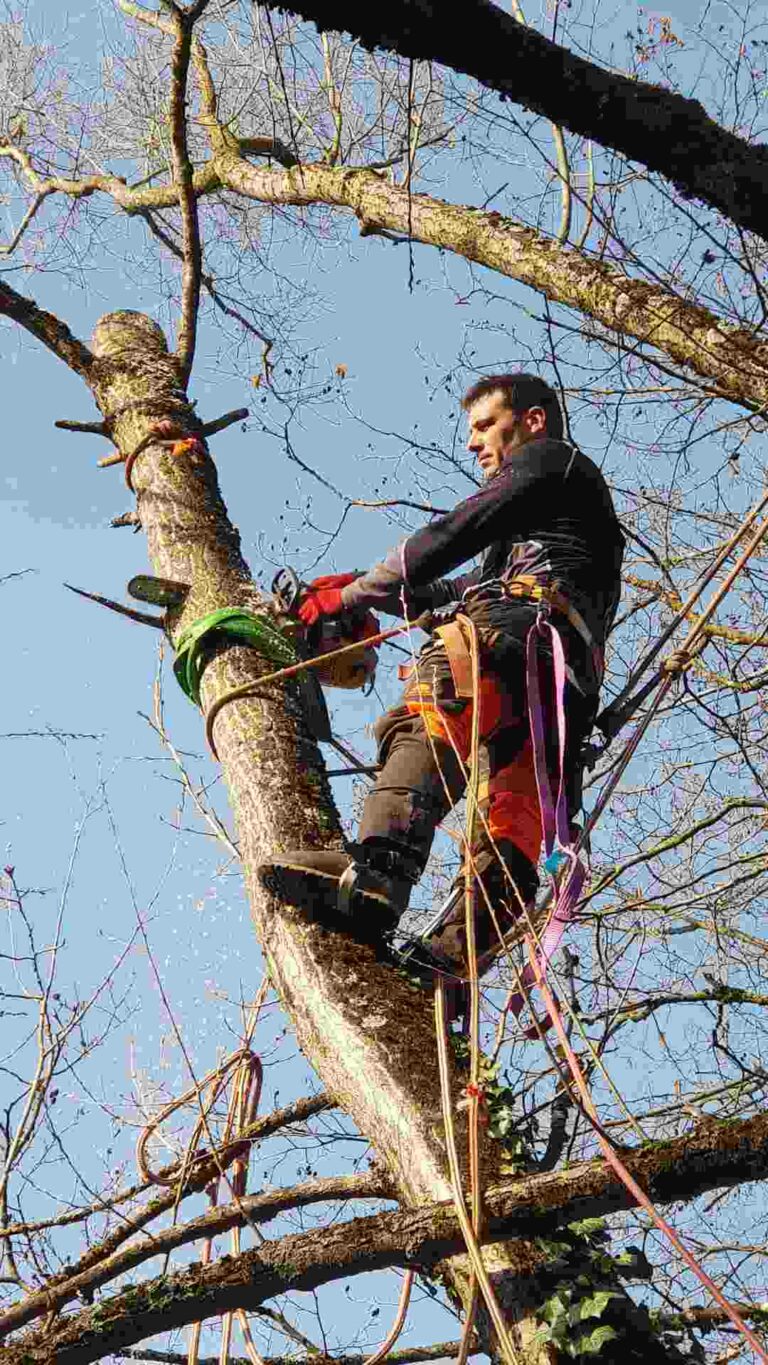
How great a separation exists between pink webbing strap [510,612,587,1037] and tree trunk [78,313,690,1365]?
0.29 m

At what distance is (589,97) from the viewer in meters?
2.03

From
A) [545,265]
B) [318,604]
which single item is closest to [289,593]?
[318,604]

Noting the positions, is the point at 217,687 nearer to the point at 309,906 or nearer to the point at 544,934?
the point at 309,906

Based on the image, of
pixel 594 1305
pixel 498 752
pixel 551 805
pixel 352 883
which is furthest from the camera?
pixel 498 752

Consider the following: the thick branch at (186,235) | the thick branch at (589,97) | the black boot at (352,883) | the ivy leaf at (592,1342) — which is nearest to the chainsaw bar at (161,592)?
the black boot at (352,883)

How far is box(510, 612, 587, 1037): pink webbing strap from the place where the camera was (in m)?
2.75

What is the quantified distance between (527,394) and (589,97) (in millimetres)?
1775

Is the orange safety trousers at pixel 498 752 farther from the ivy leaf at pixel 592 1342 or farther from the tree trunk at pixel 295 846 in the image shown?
the ivy leaf at pixel 592 1342

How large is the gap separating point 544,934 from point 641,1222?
1.52 m

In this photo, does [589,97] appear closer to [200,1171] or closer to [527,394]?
[527,394]

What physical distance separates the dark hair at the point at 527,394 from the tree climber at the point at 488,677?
0.07 feet

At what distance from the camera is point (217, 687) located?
137 inches

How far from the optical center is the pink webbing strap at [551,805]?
2752 millimetres

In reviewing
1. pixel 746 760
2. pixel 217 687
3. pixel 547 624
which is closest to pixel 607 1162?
pixel 547 624
